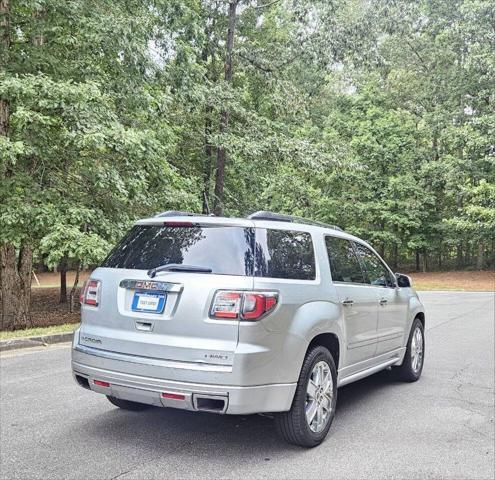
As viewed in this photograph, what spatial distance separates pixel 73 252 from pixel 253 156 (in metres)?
8.31

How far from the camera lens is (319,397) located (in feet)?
13.8

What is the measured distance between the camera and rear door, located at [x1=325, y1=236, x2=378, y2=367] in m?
4.73

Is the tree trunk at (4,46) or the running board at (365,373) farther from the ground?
the tree trunk at (4,46)

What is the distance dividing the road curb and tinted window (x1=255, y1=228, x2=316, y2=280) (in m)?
5.60

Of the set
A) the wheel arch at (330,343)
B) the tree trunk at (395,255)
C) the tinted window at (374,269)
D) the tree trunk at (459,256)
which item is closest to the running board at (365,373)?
the wheel arch at (330,343)

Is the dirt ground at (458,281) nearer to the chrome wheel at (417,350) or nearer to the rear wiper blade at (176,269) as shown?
the chrome wheel at (417,350)

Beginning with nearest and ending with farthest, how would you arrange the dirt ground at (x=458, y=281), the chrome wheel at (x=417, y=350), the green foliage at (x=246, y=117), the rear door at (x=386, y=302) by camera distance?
the rear door at (x=386, y=302) < the chrome wheel at (x=417, y=350) < the green foliage at (x=246, y=117) < the dirt ground at (x=458, y=281)

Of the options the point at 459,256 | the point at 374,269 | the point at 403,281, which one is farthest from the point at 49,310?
the point at 459,256

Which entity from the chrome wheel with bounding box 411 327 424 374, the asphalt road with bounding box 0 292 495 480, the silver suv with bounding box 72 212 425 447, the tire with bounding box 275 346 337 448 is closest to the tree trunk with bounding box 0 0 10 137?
the asphalt road with bounding box 0 292 495 480

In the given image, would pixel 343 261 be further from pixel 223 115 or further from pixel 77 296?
pixel 77 296

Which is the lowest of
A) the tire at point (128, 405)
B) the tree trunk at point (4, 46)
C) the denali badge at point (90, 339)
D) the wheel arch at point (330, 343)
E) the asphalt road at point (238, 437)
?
the asphalt road at point (238, 437)

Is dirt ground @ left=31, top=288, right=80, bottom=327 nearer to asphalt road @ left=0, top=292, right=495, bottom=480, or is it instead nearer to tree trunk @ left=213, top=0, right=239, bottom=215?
tree trunk @ left=213, top=0, right=239, bottom=215

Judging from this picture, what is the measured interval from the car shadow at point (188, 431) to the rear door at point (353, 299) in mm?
693

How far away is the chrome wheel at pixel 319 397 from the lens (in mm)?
4098
